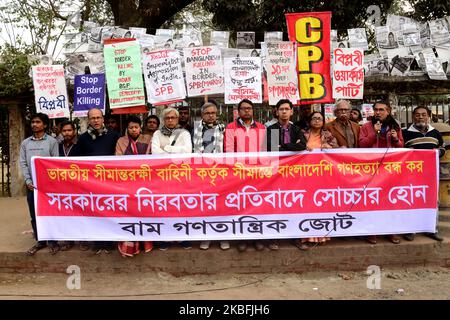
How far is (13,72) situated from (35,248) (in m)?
4.43

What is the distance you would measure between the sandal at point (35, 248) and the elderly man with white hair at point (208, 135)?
185cm

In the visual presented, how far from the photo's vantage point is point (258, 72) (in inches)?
230

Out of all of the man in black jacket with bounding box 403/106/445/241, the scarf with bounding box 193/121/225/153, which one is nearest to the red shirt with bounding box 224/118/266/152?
the scarf with bounding box 193/121/225/153

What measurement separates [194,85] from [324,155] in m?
2.21

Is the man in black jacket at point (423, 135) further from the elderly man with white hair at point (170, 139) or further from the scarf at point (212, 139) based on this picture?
the elderly man with white hair at point (170, 139)

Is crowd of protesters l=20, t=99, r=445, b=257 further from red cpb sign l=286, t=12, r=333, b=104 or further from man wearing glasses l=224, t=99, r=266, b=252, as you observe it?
red cpb sign l=286, t=12, r=333, b=104

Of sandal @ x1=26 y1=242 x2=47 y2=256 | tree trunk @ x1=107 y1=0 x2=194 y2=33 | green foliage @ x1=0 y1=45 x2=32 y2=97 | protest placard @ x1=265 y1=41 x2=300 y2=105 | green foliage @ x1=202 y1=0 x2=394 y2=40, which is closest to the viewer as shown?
sandal @ x1=26 y1=242 x2=47 y2=256

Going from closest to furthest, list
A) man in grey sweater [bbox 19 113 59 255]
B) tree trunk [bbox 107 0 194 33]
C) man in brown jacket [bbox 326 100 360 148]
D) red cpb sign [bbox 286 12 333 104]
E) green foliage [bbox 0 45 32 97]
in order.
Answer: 1. man in grey sweater [bbox 19 113 59 255]
2. man in brown jacket [bbox 326 100 360 148]
3. red cpb sign [bbox 286 12 333 104]
4. green foliage [bbox 0 45 32 97]
5. tree trunk [bbox 107 0 194 33]

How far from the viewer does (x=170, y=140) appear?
4.57 meters

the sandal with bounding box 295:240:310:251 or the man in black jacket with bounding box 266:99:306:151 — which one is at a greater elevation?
the man in black jacket with bounding box 266:99:306:151

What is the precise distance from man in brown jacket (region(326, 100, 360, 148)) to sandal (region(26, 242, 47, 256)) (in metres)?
3.68

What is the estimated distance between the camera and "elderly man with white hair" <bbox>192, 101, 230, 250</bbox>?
4.57 metres

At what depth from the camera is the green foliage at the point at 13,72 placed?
7.66 metres

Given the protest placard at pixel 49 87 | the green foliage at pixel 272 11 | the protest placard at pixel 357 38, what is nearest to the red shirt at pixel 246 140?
the protest placard at pixel 49 87
